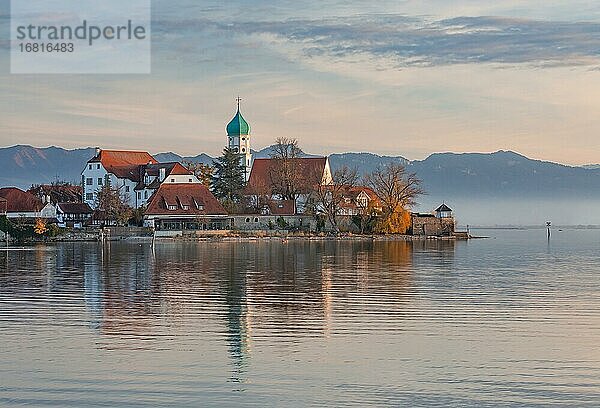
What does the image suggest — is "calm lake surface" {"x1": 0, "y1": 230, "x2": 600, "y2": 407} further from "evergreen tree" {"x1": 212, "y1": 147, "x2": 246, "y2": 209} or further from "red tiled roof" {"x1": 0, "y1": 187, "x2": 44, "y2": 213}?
"evergreen tree" {"x1": 212, "y1": 147, "x2": 246, "y2": 209}

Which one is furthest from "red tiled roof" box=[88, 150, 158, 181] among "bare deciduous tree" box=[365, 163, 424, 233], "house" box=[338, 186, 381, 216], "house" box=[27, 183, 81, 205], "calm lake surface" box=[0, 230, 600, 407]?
"calm lake surface" box=[0, 230, 600, 407]

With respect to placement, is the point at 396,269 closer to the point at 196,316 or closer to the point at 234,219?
the point at 196,316

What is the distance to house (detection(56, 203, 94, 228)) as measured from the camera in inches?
2963

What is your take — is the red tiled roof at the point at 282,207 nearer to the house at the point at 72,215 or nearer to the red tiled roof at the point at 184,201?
the red tiled roof at the point at 184,201

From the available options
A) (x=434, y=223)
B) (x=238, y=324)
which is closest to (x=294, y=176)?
(x=434, y=223)

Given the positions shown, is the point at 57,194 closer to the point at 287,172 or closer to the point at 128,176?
the point at 128,176

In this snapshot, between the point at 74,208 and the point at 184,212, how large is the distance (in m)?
12.0

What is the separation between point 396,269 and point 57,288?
46.1 feet

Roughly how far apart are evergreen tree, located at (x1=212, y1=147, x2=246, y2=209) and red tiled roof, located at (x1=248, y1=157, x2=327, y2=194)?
1.20 m

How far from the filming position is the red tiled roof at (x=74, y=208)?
75875mm

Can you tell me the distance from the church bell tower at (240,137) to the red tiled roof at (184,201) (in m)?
17.5

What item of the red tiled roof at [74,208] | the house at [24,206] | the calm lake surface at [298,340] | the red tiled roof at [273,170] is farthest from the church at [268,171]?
the calm lake surface at [298,340]

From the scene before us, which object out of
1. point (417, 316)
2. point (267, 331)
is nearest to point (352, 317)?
point (417, 316)

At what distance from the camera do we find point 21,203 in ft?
247
